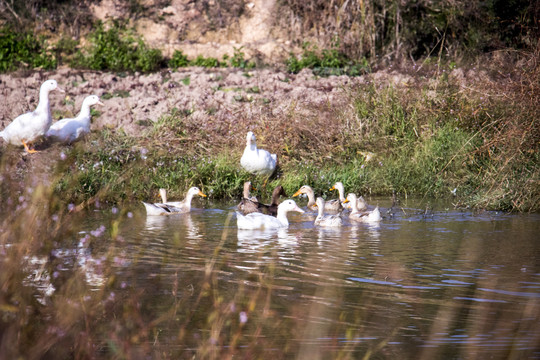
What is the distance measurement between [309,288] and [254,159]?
6.85 m

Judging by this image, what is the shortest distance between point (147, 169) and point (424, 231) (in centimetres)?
530

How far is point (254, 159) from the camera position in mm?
13617

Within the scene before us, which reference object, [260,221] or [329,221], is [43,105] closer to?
[260,221]

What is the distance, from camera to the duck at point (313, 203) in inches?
480

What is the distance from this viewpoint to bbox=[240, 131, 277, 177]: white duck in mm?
13633

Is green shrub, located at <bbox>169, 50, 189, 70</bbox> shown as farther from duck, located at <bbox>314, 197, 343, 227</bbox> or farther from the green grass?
duck, located at <bbox>314, 197, 343, 227</bbox>

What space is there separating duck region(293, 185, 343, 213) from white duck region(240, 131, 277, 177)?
86 cm

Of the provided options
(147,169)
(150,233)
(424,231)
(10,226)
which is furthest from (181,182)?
(10,226)

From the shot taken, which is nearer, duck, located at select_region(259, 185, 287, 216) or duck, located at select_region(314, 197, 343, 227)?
duck, located at select_region(314, 197, 343, 227)

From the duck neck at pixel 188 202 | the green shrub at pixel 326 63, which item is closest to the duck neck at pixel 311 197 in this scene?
the duck neck at pixel 188 202

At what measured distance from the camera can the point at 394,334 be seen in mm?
5535

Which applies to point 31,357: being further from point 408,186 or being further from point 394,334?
point 408,186

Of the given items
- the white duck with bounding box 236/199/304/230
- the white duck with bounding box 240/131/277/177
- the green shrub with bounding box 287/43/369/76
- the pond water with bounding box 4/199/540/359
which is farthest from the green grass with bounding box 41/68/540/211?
the green shrub with bounding box 287/43/369/76

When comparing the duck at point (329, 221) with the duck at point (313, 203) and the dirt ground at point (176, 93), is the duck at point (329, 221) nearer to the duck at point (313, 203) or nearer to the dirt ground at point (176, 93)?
the duck at point (313, 203)
